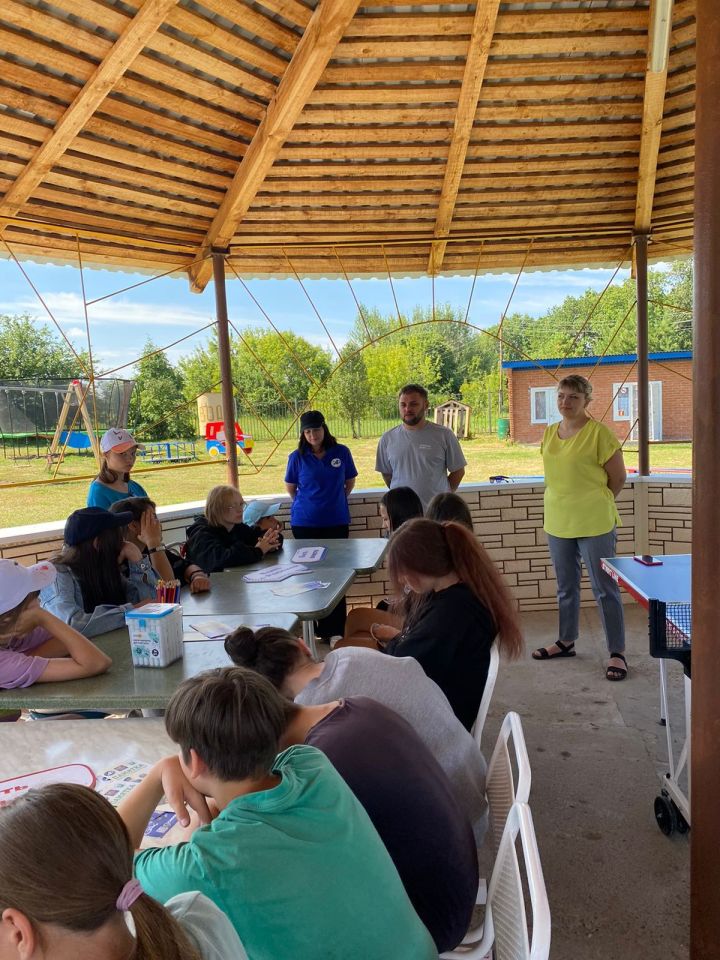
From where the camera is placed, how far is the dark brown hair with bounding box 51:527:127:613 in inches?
115

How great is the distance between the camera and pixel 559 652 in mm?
4793

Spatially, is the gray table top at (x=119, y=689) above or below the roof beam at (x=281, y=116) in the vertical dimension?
below

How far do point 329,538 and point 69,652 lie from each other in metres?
2.82

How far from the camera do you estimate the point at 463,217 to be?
5.84m

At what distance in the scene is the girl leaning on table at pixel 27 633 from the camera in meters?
2.29

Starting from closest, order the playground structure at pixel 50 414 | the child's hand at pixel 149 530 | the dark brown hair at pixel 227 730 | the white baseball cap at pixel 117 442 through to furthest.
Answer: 1. the dark brown hair at pixel 227 730
2. the child's hand at pixel 149 530
3. the white baseball cap at pixel 117 442
4. the playground structure at pixel 50 414

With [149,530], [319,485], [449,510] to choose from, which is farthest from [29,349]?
[449,510]

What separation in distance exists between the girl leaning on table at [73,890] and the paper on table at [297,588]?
2.50 meters

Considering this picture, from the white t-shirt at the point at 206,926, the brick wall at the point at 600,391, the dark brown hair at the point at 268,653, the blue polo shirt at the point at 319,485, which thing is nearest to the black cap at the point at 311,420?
the blue polo shirt at the point at 319,485

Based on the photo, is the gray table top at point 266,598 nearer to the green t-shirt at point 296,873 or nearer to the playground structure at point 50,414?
the green t-shirt at point 296,873

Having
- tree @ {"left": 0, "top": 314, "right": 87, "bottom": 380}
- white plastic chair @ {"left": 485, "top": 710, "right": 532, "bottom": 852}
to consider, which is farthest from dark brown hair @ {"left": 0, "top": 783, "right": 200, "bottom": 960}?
tree @ {"left": 0, "top": 314, "right": 87, "bottom": 380}

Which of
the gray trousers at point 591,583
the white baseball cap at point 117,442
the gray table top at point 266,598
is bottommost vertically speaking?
the gray trousers at point 591,583

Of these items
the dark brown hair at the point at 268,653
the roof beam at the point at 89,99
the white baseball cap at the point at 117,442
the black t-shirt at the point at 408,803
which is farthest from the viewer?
the white baseball cap at the point at 117,442

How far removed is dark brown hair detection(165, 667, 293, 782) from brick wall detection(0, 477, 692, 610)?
4.43 metres
